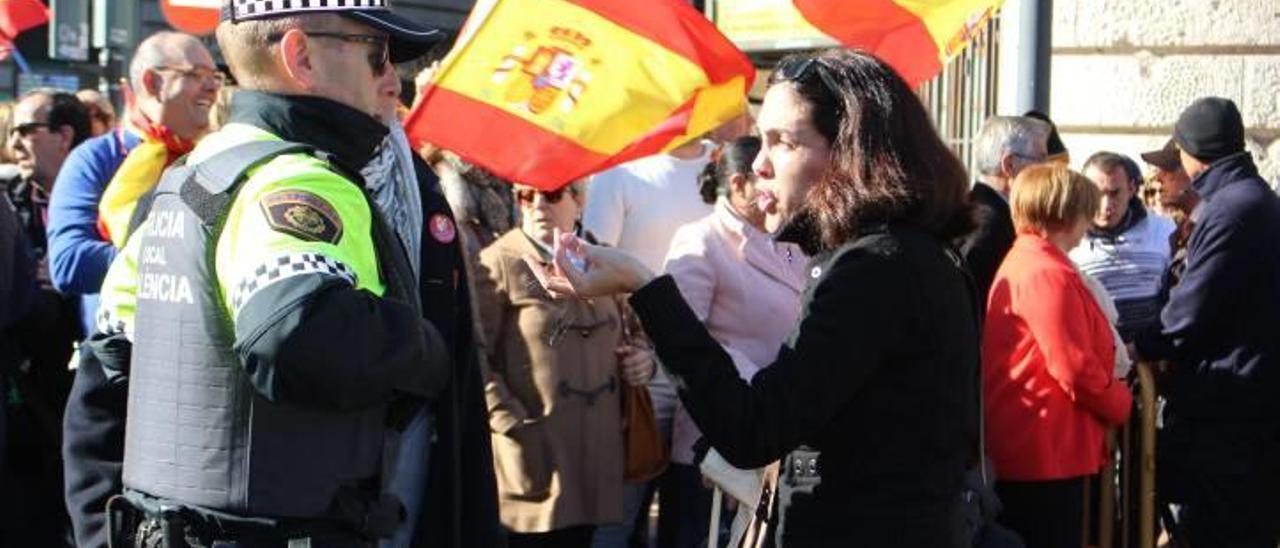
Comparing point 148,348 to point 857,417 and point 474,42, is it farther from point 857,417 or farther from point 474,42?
point 474,42

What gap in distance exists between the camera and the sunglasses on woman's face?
588 centimetres

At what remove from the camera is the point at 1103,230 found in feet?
24.5

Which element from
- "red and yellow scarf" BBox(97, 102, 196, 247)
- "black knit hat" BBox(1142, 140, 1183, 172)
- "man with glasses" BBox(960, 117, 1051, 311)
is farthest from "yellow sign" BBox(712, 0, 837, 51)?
"red and yellow scarf" BBox(97, 102, 196, 247)

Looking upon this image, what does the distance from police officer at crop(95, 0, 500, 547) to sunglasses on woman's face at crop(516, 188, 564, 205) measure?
2.73 metres

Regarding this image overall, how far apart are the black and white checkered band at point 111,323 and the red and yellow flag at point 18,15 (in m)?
4.31

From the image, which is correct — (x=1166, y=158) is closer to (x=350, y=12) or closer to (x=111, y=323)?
(x=111, y=323)

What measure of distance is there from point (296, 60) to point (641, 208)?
4.34 metres

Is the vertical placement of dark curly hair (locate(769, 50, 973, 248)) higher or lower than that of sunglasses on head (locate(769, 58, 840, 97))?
lower

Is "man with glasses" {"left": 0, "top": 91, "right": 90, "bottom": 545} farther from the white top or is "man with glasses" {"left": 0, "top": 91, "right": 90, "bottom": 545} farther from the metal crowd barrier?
the metal crowd barrier

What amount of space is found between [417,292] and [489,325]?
2708mm

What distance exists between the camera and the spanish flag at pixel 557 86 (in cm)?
505

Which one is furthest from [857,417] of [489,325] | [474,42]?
[489,325]

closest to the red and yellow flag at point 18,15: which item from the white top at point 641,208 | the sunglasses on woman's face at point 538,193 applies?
the white top at point 641,208

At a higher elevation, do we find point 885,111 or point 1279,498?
point 885,111
